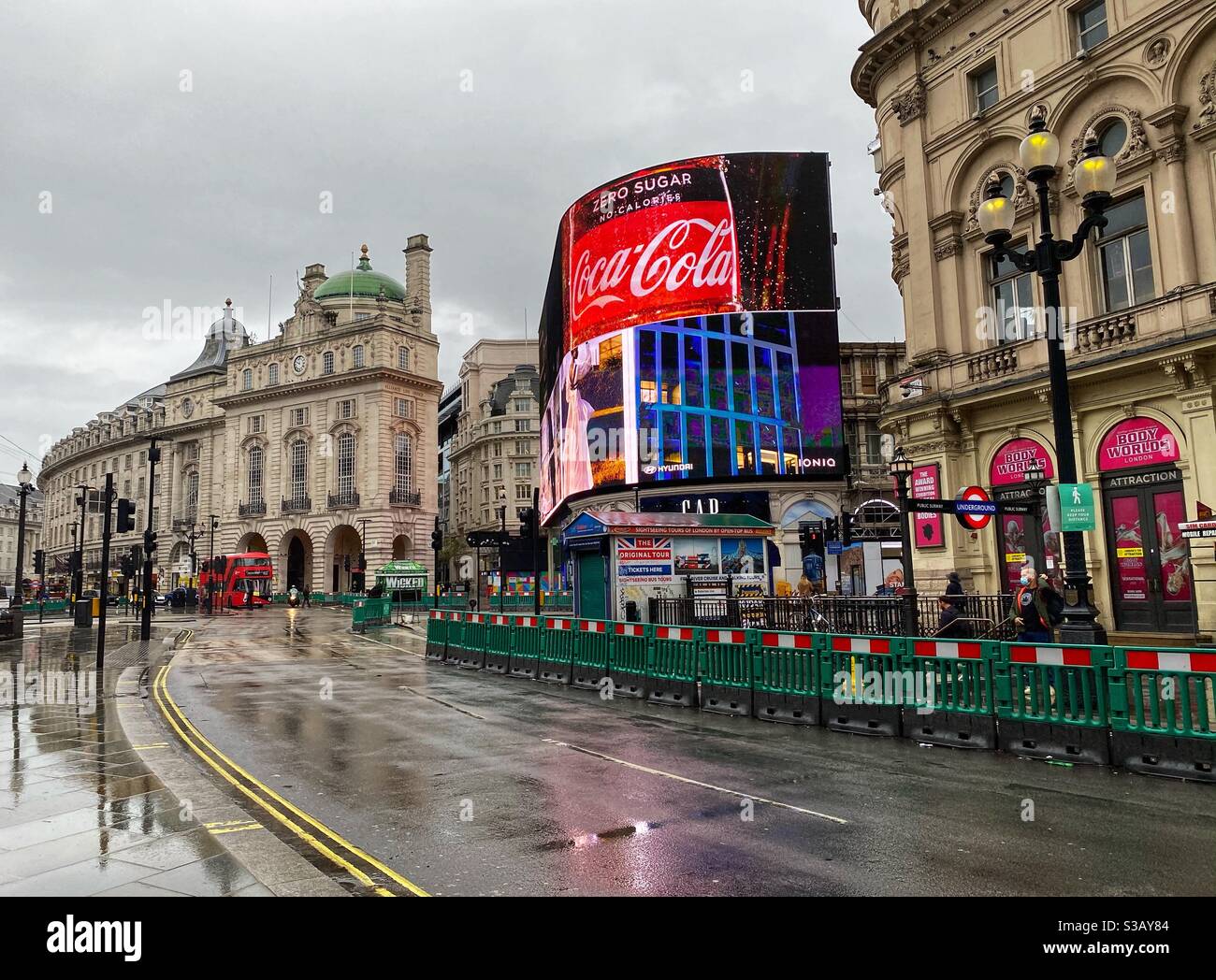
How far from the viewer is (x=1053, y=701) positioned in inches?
368

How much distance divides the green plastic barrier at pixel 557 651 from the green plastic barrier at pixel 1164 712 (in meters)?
10.2

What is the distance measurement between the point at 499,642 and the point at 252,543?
6746 cm

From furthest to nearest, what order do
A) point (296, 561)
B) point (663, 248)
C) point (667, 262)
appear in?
1. point (296, 561)
2. point (663, 248)
3. point (667, 262)

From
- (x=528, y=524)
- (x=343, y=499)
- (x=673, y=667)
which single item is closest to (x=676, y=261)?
(x=528, y=524)

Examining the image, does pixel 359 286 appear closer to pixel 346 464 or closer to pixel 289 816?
pixel 346 464

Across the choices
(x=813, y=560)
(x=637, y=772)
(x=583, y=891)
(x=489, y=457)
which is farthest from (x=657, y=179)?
(x=489, y=457)

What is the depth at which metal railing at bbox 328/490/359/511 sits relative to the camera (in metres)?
70.9

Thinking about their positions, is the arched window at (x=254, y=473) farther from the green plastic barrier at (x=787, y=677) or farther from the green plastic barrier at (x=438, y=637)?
the green plastic barrier at (x=787, y=677)

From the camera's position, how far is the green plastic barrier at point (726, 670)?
12.6m

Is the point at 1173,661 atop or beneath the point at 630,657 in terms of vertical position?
atop

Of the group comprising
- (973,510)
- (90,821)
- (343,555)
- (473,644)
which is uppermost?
(343,555)

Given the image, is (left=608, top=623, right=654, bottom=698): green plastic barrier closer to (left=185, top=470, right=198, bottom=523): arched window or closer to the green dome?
the green dome

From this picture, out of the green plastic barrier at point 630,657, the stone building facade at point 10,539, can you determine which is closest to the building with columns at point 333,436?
the green plastic barrier at point 630,657

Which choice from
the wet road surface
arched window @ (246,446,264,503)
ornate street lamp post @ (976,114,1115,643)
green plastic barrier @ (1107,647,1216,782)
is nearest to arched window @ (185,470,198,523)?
arched window @ (246,446,264,503)
